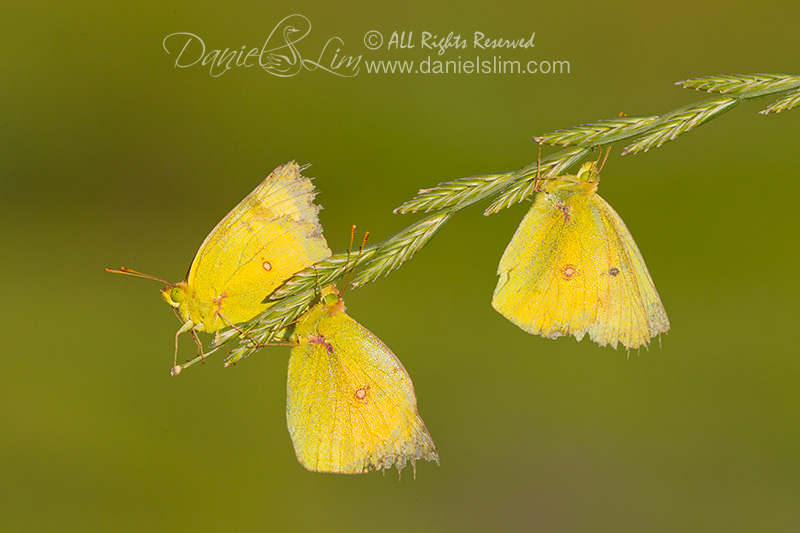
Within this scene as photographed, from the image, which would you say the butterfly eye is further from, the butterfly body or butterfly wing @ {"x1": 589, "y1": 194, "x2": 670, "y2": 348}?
butterfly wing @ {"x1": 589, "y1": 194, "x2": 670, "y2": 348}

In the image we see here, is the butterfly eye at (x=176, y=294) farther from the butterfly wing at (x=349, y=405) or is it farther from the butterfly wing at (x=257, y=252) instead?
the butterfly wing at (x=349, y=405)

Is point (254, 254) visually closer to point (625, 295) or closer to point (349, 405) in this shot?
point (349, 405)

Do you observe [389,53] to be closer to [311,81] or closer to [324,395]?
[311,81]

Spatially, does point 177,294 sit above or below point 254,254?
below

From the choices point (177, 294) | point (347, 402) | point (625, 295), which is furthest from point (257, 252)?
point (625, 295)

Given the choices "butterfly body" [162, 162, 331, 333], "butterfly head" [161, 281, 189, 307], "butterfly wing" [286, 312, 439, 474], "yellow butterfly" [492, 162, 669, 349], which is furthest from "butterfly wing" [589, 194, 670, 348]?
"butterfly head" [161, 281, 189, 307]
